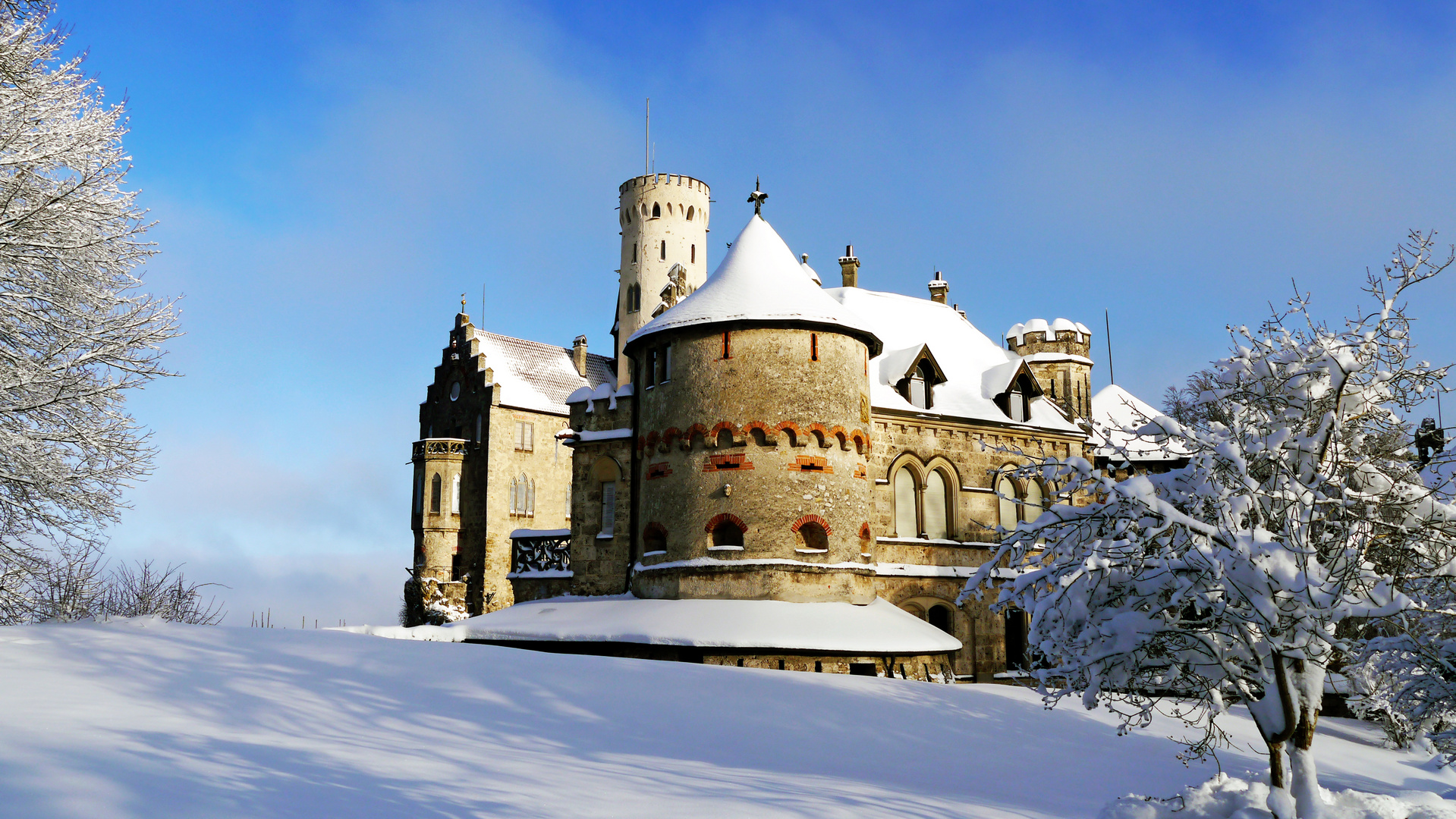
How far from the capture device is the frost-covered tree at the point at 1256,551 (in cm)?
899

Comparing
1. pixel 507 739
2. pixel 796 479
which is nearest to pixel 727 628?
pixel 796 479

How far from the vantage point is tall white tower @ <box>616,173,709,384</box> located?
5394 cm

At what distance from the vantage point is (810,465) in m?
21.5

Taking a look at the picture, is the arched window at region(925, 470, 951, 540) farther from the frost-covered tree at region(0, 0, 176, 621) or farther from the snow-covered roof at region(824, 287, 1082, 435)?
the frost-covered tree at region(0, 0, 176, 621)

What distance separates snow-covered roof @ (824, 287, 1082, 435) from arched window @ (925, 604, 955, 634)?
194 inches

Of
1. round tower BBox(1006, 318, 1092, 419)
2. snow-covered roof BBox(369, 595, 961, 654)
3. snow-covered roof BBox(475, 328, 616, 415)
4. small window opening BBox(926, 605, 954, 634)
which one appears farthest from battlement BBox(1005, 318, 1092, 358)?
snow-covered roof BBox(475, 328, 616, 415)

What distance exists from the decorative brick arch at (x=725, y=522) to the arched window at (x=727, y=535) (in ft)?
0.24

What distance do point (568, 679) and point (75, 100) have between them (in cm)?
1162

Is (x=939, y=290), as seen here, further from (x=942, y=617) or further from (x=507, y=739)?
(x=507, y=739)

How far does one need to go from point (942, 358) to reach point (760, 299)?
991 cm

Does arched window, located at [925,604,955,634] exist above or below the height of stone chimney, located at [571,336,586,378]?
below

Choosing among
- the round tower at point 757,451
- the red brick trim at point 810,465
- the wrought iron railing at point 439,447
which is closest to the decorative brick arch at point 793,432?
the round tower at point 757,451

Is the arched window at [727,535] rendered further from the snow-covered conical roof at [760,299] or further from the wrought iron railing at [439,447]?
the wrought iron railing at [439,447]

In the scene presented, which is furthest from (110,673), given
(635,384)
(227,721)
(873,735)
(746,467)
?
(635,384)
